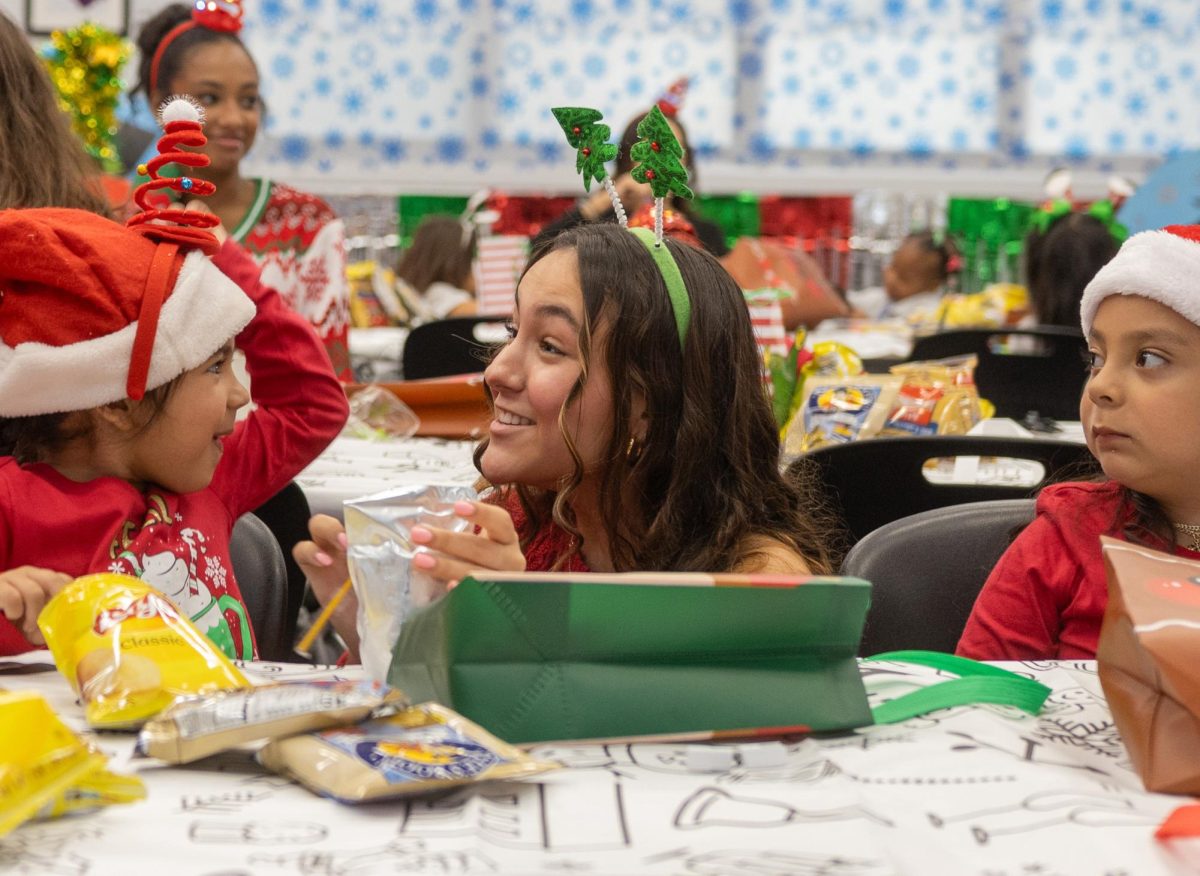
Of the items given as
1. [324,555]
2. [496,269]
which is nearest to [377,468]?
[324,555]

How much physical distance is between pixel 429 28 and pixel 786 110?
68.4 inches

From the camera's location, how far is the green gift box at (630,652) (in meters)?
0.90

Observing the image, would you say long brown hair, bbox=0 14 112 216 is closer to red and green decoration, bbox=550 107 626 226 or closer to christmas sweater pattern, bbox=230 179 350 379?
red and green decoration, bbox=550 107 626 226

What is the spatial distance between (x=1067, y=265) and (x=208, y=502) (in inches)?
109

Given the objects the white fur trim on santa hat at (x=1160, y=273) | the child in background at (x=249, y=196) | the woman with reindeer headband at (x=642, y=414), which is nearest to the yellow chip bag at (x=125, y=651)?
the woman with reindeer headband at (x=642, y=414)


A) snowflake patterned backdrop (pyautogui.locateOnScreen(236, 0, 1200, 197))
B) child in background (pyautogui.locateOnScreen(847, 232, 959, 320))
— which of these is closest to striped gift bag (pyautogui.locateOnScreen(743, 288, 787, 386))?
child in background (pyautogui.locateOnScreen(847, 232, 959, 320))

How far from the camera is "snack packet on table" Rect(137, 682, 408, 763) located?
2.76ft

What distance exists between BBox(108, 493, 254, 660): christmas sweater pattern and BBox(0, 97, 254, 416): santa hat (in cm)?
15

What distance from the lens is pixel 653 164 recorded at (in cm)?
162

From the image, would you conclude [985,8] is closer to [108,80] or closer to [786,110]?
[786,110]

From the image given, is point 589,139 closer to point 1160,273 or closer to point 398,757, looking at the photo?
point 1160,273

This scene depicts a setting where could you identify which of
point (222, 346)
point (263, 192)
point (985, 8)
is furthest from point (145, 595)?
point (985, 8)

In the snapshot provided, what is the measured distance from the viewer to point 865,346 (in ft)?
13.1

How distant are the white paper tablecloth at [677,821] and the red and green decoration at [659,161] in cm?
84
